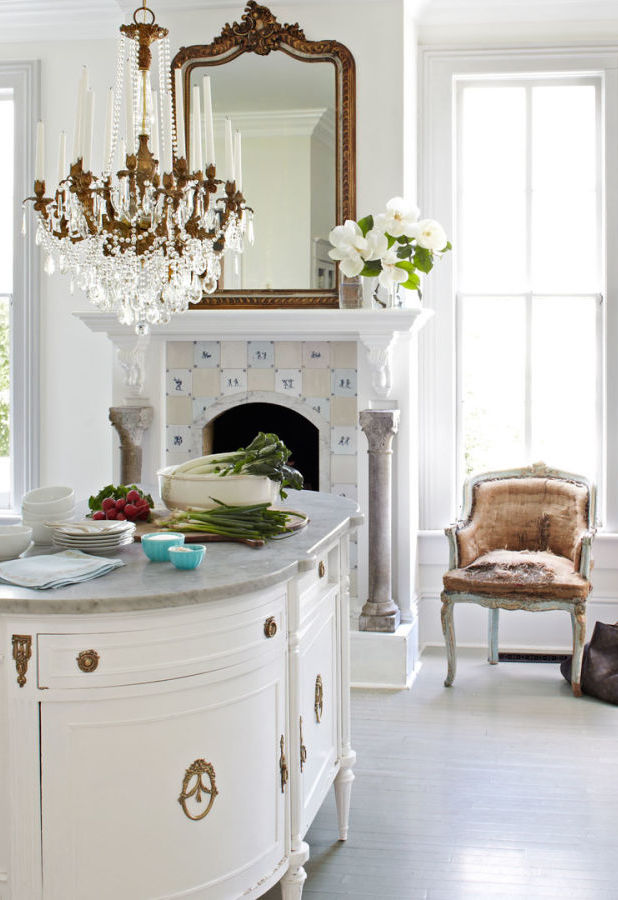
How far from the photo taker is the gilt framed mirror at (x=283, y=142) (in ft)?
15.8

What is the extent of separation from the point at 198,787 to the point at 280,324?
2.91 meters

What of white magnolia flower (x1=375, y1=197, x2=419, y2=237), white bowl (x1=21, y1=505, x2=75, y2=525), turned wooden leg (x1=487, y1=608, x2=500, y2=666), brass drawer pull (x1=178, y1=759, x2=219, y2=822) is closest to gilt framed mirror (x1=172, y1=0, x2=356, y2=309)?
white magnolia flower (x1=375, y1=197, x2=419, y2=237)

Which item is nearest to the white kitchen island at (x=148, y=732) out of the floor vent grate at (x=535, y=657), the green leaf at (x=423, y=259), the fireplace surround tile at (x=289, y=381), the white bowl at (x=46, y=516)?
the white bowl at (x=46, y=516)

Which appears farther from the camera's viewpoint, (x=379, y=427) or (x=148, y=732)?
(x=379, y=427)

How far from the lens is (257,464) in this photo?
9.30 feet

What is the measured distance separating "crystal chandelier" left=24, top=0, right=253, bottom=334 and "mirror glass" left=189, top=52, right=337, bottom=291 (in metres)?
1.60

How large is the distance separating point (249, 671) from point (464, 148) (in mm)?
3883

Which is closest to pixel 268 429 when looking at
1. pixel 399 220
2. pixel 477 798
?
pixel 399 220

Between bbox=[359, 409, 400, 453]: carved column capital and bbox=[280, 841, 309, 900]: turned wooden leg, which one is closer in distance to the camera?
bbox=[280, 841, 309, 900]: turned wooden leg

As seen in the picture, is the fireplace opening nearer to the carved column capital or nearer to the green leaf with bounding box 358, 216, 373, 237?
the carved column capital

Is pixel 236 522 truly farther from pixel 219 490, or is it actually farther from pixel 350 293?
pixel 350 293

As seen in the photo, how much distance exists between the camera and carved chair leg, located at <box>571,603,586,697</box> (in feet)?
14.8

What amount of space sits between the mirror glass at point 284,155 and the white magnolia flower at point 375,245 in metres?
0.44

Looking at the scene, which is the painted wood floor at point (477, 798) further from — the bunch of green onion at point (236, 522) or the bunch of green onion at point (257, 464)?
the bunch of green onion at point (257, 464)
